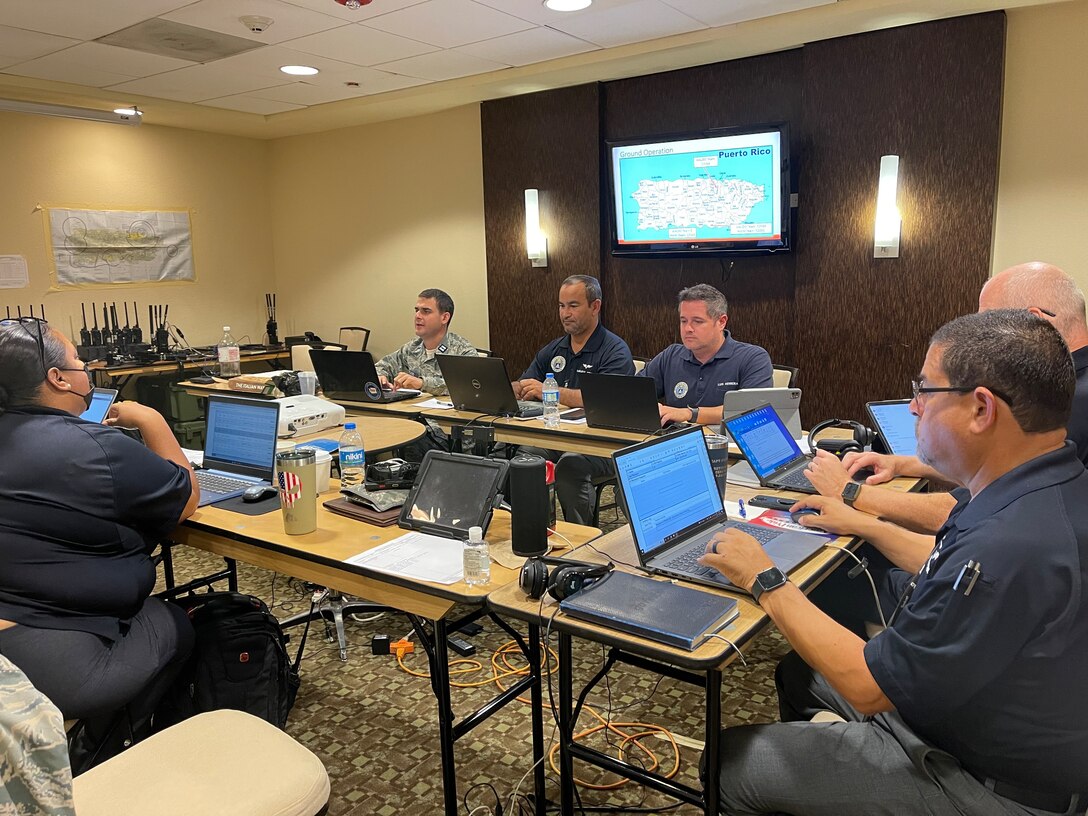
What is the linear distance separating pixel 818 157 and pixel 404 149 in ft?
11.6

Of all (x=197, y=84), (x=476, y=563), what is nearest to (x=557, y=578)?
(x=476, y=563)

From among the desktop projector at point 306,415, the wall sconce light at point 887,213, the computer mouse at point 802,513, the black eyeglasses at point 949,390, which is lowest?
the computer mouse at point 802,513

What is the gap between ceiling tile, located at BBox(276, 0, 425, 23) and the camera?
3793 millimetres

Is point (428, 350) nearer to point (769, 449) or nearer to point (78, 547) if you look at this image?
point (769, 449)

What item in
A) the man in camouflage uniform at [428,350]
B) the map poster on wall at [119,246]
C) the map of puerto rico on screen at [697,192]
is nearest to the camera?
the man in camouflage uniform at [428,350]

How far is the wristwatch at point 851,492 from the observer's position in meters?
2.18

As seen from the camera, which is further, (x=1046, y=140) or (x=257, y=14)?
(x=1046, y=140)

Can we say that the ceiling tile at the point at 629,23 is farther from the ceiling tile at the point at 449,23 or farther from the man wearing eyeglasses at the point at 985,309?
the man wearing eyeglasses at the point at 985,309

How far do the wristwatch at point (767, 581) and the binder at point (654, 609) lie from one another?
0.05 m

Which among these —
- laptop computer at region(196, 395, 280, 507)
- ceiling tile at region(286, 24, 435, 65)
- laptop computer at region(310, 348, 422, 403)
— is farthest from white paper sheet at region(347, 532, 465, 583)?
ceiling tile at region(286, 24, 435, 65)

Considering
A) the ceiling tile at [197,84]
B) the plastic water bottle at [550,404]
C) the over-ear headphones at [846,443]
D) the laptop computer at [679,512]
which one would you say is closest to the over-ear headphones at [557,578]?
the laptop computer at [679,512]

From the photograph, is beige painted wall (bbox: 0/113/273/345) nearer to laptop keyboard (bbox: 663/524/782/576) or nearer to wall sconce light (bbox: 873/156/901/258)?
wall sconce light (bbox: 873/156/901/258)

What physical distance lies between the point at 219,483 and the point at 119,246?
4.88 meters

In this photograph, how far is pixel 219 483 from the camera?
266 cm
